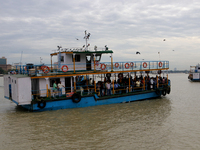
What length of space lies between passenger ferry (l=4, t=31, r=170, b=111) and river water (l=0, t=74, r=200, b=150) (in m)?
0.90

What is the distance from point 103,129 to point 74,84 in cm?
582

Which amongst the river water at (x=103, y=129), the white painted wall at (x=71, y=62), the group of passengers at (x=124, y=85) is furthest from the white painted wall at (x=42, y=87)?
the group of passengers at (x=124, y=85)

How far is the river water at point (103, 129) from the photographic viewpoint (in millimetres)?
9414

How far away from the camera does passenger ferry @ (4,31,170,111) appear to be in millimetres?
14695

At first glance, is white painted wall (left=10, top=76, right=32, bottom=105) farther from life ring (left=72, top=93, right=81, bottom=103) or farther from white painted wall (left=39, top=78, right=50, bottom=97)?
life ring (left=72, top=93, right=81, bottom=103)

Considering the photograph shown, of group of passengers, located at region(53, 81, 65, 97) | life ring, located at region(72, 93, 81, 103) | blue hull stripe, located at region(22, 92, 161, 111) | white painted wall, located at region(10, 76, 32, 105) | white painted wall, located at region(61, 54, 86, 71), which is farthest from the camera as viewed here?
white painted wall, located at region(61, 54, 86, 71)

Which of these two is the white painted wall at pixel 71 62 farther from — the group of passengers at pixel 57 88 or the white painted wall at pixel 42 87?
the white painted wall at pixel 42 87

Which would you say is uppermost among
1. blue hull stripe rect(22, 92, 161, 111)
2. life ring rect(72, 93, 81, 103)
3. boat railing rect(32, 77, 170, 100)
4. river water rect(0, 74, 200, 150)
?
boat railing rect(32, 77, 170, 100)

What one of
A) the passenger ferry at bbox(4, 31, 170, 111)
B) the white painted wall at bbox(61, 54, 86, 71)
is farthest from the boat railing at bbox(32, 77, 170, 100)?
the white painted wall at bbox(61, 54, 86, 71)

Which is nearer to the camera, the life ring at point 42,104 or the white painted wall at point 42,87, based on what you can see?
the life ring at point 42,104

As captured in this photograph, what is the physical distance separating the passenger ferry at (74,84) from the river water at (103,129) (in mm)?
899

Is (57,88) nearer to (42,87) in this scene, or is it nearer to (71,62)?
(42,87)

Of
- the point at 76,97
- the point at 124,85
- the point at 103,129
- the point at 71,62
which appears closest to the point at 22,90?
the point at 76,97

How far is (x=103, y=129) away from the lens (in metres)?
11.4
